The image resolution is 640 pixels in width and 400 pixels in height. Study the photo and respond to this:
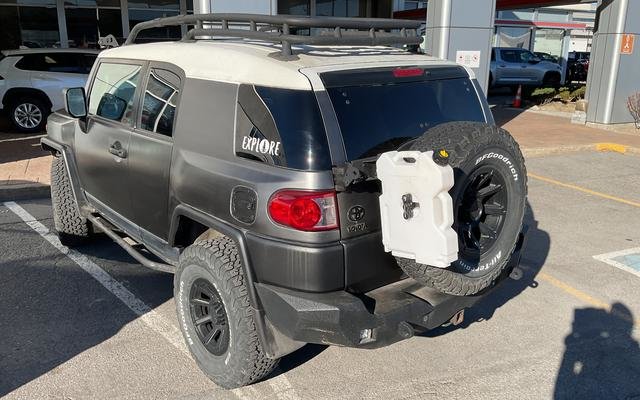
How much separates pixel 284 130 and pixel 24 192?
5.59 metres

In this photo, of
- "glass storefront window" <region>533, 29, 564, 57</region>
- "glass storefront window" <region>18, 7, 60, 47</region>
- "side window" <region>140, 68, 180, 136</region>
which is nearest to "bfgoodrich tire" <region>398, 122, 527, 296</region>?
"side window" <region>140, 68, 180, 136</region>

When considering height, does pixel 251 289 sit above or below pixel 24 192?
above

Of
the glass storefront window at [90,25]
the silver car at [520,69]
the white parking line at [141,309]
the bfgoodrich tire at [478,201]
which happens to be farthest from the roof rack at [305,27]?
the silver car at [520,69]

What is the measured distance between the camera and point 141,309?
4.16 meters

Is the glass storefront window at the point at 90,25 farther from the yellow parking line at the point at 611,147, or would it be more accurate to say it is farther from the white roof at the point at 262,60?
the white roof at the point at 262,60

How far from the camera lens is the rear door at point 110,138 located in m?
3.94

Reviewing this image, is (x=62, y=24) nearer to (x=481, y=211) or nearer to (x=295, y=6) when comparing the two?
(x=295, y=6)

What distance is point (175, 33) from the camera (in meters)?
19.7

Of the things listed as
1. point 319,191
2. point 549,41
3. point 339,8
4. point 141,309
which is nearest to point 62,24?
point 339,8

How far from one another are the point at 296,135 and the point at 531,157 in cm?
832

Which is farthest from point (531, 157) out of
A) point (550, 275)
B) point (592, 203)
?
point (550, 275)

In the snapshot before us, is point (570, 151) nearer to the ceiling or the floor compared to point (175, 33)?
nearer to the floor

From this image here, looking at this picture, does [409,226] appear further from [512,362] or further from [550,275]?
[550,275]

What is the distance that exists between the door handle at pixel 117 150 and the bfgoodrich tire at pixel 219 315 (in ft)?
3.49
